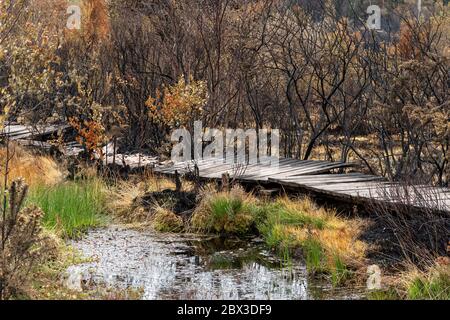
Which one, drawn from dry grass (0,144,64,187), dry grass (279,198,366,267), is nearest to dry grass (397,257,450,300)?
→ dry grass (279,198,366,267)

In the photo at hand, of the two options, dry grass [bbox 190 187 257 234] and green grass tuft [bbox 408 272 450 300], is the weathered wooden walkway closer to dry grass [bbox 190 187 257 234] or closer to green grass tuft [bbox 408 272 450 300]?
dry grass [bbox 190 187 257 234]

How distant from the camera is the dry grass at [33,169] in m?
10.4

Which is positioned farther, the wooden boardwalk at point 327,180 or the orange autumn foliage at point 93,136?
the orange autumn foliage at point 93,136

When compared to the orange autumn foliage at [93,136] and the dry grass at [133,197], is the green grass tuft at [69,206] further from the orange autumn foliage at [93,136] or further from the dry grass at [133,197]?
the orange autumn foliage at [93,136]

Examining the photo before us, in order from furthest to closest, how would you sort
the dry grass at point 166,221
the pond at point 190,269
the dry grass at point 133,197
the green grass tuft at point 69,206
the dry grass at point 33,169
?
the dry grass at point 33,169, the dry grass at point 133,197, the dry grass at point 166,221, the green grass tuft at point 69,206, the pond at point 190,269

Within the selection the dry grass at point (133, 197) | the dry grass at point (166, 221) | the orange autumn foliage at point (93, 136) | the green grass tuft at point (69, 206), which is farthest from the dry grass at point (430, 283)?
the orange autumn foliage at point (93, 136)

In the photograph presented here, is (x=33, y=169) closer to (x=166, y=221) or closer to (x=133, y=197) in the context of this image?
(x=133, y=197)

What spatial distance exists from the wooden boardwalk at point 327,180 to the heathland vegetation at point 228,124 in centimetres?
16

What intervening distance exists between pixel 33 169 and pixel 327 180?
389 centimetres

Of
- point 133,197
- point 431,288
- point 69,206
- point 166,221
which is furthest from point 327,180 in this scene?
point 431,288

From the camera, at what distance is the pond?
266 inches

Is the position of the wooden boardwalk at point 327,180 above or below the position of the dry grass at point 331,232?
above

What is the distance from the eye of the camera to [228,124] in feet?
43.5
